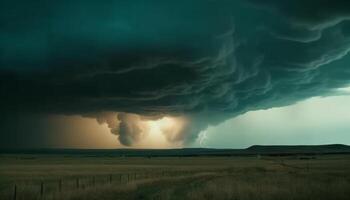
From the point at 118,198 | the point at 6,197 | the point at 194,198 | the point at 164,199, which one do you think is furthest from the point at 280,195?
the point at 6,197

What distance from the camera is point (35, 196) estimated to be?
25.6 m

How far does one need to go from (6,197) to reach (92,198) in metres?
5.08

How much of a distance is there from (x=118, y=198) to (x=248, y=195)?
24.5 feet

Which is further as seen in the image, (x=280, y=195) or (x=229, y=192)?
(x=229, y=192)

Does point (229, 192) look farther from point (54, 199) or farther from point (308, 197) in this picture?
point (54, 199)

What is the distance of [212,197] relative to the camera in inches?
968

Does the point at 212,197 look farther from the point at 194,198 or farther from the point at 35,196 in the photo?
the point at 35,196

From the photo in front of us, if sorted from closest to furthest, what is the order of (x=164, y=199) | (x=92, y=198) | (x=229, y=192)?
(x=164, y=199) < (x=92, y=198) < (x=229, y=192)

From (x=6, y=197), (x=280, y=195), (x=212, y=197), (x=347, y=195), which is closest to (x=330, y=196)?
(x=347, y=195)

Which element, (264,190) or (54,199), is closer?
(54,199)

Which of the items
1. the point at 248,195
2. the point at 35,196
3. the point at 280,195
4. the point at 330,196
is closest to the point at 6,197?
the point at 35,196

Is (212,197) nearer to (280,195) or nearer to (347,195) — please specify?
(280,195)

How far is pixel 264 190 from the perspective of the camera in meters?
27.9

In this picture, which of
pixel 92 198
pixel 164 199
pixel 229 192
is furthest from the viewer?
pixel 229 192
